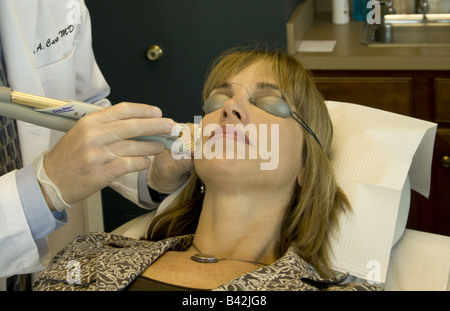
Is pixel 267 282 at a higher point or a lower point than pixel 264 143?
lower

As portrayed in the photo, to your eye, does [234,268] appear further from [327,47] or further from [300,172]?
[327,47]

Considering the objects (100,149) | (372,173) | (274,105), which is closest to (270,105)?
(274,105)

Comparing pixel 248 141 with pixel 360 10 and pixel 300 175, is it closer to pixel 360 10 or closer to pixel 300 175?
pixel 300 175

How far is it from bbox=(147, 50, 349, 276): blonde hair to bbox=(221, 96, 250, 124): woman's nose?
12 centimetres

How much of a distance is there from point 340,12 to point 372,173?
56.7 inches

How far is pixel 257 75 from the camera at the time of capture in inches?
67.3

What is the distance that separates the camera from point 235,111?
163 centimetres

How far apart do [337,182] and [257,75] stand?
1.18 ft

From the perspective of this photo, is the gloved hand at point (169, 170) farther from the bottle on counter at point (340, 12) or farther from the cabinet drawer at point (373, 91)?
the bottle on counter at point (340, 12)

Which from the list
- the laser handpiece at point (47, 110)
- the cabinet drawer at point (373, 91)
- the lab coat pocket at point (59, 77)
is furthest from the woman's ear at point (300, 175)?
the cabinet drawer at point (373, 91)

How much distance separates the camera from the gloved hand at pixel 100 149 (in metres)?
1.30
